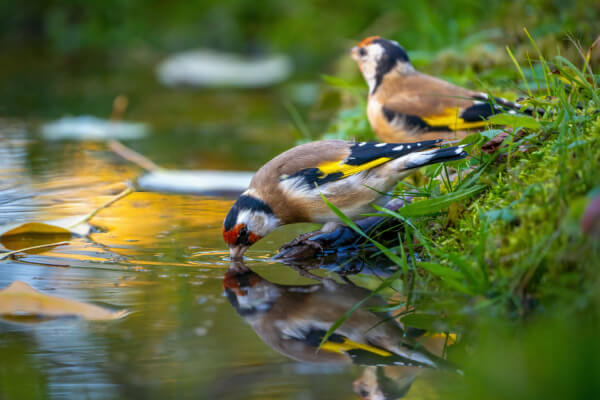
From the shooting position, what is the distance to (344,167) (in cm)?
321

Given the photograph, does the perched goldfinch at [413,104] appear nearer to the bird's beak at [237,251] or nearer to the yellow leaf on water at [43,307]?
the bird's beak at [237,251]

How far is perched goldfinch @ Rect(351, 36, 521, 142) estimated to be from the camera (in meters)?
3.75

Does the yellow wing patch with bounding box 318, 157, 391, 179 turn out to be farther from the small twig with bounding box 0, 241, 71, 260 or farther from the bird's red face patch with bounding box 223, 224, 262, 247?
the small twig with bounding box 0, 241, 71, 260

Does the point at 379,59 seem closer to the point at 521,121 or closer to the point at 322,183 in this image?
the point at 322,183

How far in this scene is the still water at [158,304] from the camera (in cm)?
173

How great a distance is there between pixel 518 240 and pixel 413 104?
1.96 meters

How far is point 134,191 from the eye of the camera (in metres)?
4.32

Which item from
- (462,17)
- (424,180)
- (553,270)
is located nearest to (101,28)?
(462,17)

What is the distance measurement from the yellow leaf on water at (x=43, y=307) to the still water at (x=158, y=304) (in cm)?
5

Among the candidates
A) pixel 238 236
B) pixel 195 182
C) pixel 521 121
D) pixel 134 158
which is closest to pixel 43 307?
pixel 238 236

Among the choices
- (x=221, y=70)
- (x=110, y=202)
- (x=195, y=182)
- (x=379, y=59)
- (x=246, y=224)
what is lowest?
(x=221, y=70)

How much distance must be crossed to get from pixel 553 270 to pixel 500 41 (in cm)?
423

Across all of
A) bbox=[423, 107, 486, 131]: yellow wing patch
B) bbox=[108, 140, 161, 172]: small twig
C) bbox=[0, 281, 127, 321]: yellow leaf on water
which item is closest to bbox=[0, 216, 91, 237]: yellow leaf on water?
bbox=[0, 281, 127, 321]: yellow leaf on water

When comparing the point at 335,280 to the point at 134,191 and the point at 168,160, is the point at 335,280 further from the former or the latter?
the point at 168,160
